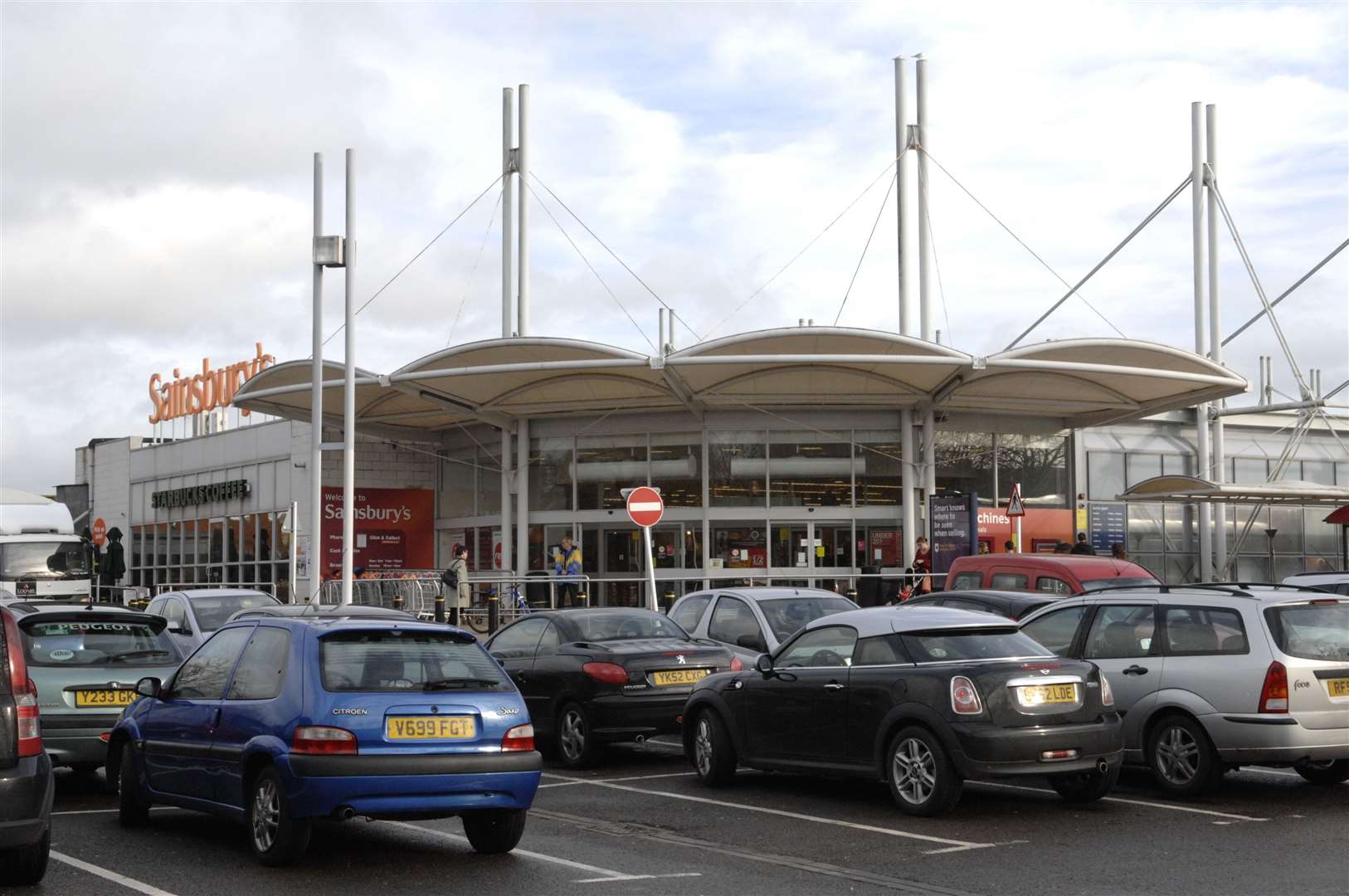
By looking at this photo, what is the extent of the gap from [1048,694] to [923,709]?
86 cm

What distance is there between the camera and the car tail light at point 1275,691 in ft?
36.6

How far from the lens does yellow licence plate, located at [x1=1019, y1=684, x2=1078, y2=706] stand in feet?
34.7

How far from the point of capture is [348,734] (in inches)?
340

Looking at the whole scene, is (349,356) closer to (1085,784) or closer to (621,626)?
(621,626)

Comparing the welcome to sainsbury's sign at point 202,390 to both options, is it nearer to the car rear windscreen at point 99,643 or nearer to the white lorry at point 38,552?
the white lorry at point 38,552

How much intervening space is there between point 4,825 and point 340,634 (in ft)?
6.99

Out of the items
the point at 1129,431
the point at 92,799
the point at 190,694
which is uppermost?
the point at 1129,431

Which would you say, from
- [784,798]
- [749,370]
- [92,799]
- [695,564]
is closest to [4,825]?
[92,799]

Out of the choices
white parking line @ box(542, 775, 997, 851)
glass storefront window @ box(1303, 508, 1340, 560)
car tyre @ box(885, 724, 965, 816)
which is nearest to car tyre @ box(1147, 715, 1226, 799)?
car tyre @ box(885, 724, 965, 816)

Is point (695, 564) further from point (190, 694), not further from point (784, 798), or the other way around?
point (190, 694)

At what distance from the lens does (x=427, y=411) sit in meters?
36.5

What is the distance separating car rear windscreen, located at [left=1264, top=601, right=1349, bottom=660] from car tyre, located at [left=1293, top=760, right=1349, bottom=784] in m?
1.35

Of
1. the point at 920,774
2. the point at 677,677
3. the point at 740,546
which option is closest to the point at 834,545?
the point at 740,546

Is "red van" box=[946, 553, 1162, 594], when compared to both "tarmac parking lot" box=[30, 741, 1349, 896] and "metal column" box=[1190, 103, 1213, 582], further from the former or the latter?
"metal column" box=[1190, 103, 1213, 582]
